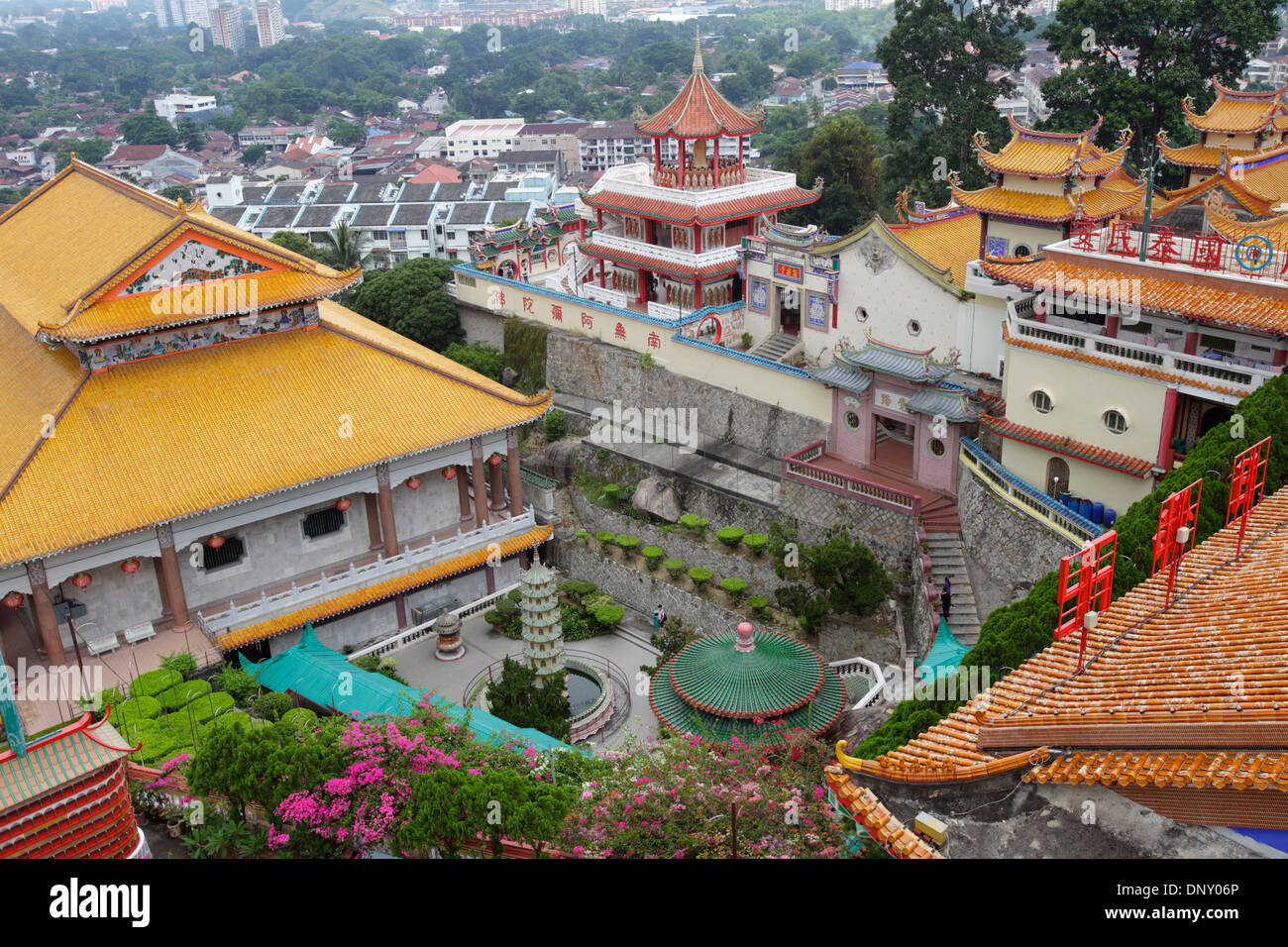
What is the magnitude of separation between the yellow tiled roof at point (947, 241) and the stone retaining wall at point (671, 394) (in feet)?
17.0

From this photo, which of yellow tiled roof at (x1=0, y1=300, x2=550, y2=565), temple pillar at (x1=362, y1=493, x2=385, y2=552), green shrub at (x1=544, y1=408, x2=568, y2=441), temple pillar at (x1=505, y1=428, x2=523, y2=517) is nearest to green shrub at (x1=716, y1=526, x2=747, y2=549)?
temple pillar at (x1=505, y1=428, x2=523, y2=517)

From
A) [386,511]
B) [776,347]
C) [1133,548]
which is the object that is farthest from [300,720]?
[776,347]

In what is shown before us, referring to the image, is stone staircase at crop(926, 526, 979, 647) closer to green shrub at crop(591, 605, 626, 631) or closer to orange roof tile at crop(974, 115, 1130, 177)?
green shrub at crop(591, 605, 626, 631)

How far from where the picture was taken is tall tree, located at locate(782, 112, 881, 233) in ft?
165

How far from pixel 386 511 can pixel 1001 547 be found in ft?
45.5

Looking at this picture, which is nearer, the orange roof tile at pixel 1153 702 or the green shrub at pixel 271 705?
the orange roof tile at pixel 1153 702

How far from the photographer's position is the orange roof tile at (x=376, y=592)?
80.0ft

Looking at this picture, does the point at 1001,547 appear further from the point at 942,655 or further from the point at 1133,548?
the point at 1133,548

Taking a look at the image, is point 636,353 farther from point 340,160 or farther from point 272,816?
point 340,160

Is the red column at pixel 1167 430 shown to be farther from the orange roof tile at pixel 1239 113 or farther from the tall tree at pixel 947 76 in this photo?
the tall tree at pixel 947 76

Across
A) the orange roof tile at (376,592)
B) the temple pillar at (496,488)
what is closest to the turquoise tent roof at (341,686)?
the orange roof tile at (376,592)

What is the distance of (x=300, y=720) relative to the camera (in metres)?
18.5

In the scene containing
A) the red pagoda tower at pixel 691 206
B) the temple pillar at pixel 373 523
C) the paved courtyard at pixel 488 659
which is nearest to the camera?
the paved courtyard at pixel 488 659

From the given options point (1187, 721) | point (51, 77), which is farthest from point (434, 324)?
point (51, 77)
